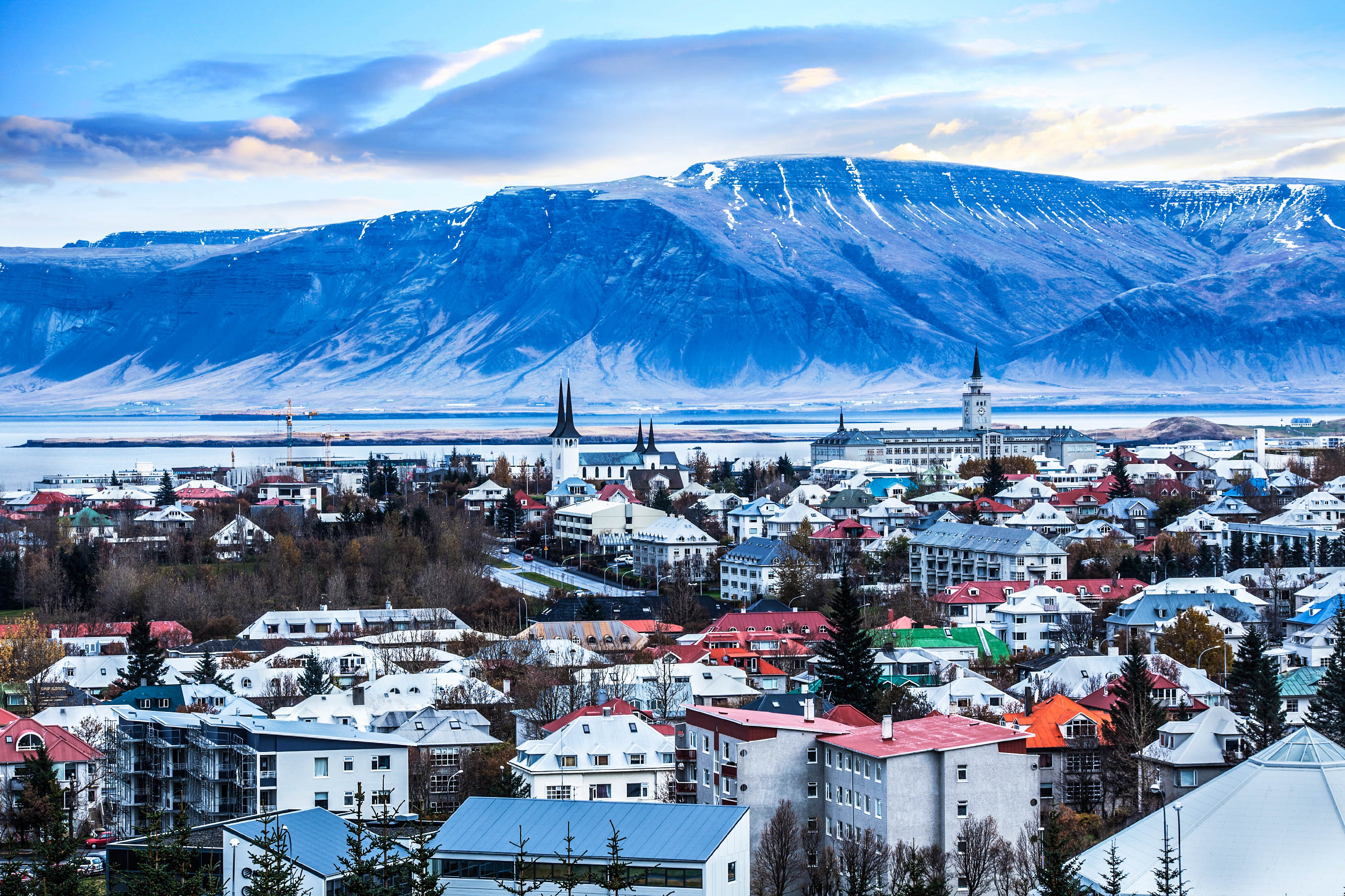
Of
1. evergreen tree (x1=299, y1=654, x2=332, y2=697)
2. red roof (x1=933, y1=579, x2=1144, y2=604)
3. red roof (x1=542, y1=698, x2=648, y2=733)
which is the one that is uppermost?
red roof (x1=542, y1=698, x2=648, y2=733)

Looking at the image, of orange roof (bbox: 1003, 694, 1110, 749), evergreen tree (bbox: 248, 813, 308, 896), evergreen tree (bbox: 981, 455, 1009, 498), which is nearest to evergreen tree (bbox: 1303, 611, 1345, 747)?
orange roof (bbox: 1003, 694, 1110, 749)

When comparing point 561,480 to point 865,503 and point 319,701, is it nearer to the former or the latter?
point 865,503

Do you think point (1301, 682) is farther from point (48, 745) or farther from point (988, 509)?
point (988, 509)

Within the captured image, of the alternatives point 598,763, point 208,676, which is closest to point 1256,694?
point 598,763

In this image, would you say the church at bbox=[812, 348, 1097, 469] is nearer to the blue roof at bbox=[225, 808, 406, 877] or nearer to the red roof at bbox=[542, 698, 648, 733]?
the red roof at bbox=[542, 698, 648, 733]

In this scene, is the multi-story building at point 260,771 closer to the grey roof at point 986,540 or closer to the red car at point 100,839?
the red car at point 100,839

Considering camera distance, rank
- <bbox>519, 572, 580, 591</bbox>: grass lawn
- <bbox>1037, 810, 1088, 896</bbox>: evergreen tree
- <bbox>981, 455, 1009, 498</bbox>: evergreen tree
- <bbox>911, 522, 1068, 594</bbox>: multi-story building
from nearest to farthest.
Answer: <bbox>1037, 810, 1088, 896</bbox>: evergreen tree
<bbox>519, 572, 580, 591</bbox>: grass lawn
<bbox>911, 522, 1068, 594</bbox>: multi-story building
<bbox>981, 455, 1009, 498</bbox>: evergreen tree

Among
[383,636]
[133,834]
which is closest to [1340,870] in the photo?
[133,834]
